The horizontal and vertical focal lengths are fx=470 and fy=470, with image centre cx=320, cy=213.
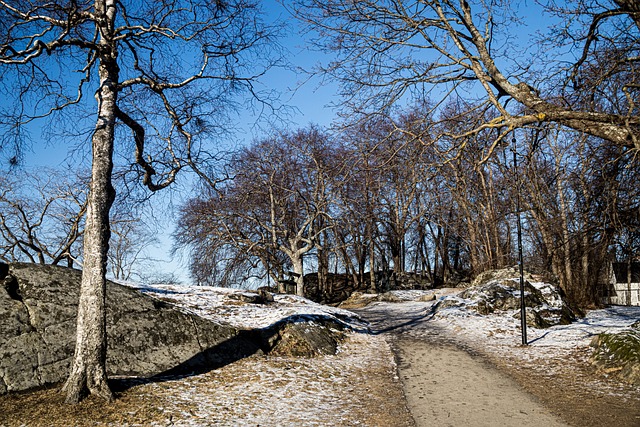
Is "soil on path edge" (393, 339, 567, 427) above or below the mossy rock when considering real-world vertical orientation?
below

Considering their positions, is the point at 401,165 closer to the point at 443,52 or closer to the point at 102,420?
the point at 443,52

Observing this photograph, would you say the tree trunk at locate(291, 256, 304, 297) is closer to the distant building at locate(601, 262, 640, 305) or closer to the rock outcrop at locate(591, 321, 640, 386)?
the distant building at locate(601, 262, 640, 305)

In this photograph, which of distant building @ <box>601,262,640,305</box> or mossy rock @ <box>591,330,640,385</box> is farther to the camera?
distant building @ <box>601,262,640,305</box>

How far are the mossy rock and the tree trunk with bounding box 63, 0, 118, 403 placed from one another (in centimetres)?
865

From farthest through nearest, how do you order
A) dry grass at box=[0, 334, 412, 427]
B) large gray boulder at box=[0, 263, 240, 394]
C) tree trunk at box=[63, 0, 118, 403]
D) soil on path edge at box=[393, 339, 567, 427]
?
large gray boulder at box=[0, 263, 240, 394] → soil on path edge at box=[393, 339, 567, 427] → tree trunk at box=[63, 0, 118, 403] → dry grass at box=[0, 334, 412, 427]

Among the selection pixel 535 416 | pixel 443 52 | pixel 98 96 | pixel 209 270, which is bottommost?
pixel 535 416

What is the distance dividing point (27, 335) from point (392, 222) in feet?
73.3

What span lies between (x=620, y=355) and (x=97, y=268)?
31.0 feet

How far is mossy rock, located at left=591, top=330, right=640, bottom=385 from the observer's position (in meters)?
8.37

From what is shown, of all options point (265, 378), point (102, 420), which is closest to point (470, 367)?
point (265, 378)

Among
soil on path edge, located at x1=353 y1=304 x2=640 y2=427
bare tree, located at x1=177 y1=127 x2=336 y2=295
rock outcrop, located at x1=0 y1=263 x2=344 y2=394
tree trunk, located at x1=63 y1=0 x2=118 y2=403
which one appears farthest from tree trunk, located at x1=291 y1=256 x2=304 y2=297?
tree trunk, located at x1=63 y1=0 x2=118 y2=403

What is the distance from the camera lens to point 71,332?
809 cm

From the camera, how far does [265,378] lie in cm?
867

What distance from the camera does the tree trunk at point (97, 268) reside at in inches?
260
